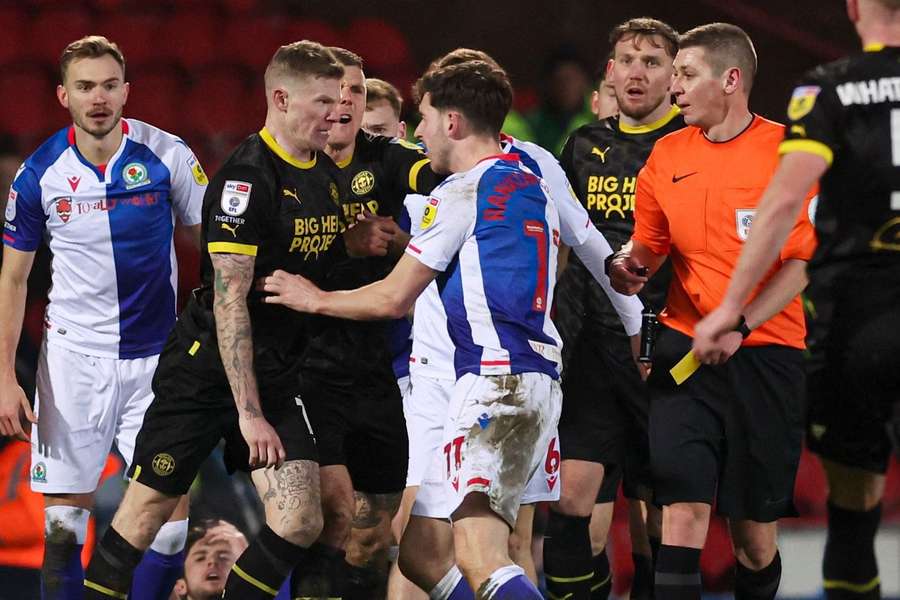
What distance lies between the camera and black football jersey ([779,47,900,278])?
365 centimetres

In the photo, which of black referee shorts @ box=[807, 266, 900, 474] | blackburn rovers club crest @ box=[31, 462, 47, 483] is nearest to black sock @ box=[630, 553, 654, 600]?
black referee shorts @ box=[807, 266, 900, 474]

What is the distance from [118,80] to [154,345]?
102 centimetres

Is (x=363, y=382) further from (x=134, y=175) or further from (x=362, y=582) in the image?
(x=134, y=175)

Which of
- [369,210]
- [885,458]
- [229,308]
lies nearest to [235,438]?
[229,308]

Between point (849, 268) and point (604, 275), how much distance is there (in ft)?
4.65

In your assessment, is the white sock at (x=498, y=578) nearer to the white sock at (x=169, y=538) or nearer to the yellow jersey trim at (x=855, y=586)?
the yellow jersey trim at (x=855, y=586)

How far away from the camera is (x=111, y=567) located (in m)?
4.86

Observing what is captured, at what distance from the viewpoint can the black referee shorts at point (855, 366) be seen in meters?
3.70

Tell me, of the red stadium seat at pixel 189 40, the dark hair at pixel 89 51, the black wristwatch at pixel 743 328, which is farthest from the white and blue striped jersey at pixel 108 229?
the red stadium seat at pixel 189 40

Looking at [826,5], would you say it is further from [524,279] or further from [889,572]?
[524,279]

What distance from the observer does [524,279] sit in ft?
14.1

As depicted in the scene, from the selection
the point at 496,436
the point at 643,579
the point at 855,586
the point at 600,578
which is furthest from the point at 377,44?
the point at 855,586

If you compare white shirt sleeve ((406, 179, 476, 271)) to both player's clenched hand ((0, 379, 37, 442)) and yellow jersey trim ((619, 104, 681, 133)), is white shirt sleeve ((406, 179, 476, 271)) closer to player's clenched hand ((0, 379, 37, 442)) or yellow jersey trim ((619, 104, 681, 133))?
yellow jersey trim ((619, 104, 681, 133))

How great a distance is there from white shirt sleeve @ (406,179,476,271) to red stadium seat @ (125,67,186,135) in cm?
538
